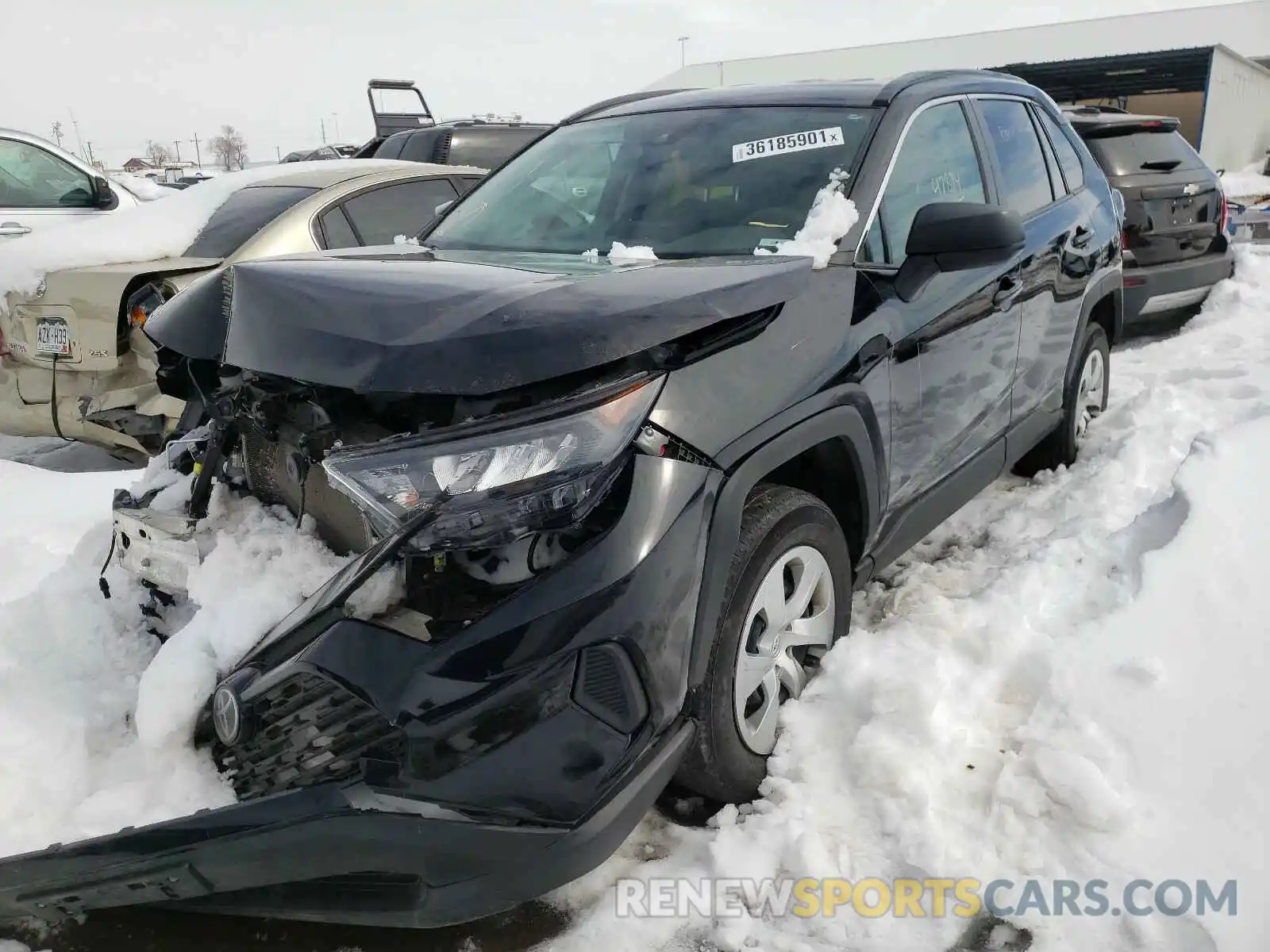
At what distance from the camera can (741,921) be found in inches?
75.9

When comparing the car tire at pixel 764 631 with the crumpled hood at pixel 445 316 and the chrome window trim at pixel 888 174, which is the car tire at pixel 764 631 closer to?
the crumpled hood at pixel 445 316

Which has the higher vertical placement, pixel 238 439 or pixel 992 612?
pixel 238 439

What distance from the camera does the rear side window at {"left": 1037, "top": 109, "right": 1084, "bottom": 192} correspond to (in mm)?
4145

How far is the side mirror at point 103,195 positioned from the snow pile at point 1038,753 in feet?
22.3

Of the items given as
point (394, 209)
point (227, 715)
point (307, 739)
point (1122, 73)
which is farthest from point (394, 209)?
point (1122, 73)

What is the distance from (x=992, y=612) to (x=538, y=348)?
1.83m

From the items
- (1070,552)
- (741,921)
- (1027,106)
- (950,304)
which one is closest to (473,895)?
(741,921)

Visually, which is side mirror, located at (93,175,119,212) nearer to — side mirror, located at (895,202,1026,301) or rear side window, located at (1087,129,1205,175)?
side mirror, located at (895,202,1026,301)

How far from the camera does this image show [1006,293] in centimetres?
332

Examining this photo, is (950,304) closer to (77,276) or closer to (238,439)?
(238,439)

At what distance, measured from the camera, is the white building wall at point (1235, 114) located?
2611cm

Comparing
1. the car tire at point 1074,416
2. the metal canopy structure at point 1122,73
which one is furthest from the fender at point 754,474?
the metal canopy structure at point 1122,73

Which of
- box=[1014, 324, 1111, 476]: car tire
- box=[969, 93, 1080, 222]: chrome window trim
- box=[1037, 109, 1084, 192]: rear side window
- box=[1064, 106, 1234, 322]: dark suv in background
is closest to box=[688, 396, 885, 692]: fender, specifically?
box=[969, 93, 1080, 222]: chrome window trim
